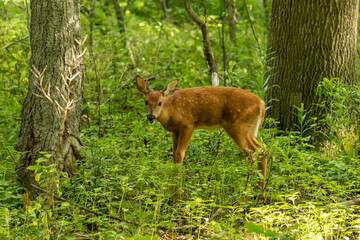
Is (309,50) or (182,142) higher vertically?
(309,50)

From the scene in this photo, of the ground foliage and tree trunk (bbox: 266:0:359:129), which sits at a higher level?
tree trunk (bbox: 266:0:359:129)

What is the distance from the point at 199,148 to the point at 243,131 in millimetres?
745

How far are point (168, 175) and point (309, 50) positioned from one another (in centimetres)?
331

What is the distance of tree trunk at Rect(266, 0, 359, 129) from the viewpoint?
22.4ft

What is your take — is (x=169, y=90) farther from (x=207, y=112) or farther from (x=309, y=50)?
(x=309, y=50)

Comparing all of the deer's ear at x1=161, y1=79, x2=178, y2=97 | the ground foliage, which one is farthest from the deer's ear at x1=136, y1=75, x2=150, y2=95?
the ground foliage

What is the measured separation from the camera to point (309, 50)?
22.6 feet

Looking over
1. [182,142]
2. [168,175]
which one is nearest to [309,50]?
[182,142]

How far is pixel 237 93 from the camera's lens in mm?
6074

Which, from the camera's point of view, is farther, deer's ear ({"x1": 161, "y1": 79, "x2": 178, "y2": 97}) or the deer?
deer's ear ({"x1": 161, "y1": 79, "x2": 178, "y2": 97})

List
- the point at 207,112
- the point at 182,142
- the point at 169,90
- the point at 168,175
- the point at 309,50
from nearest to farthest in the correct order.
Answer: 1. the point at 168,175
2. the point at 182,142
3. the point at 207,112
4. the point at 169,90
5. the point at 309,50

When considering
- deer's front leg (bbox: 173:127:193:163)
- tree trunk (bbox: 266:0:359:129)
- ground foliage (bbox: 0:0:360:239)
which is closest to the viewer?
ground foliage (bbox: 0:0:360:239)

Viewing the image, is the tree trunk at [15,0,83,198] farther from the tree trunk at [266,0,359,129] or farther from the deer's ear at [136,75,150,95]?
the tree trunk at [266,0,359,129]

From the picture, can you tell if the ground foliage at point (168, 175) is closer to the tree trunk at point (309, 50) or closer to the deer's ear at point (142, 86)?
the tree trunk at point (309, 50)
